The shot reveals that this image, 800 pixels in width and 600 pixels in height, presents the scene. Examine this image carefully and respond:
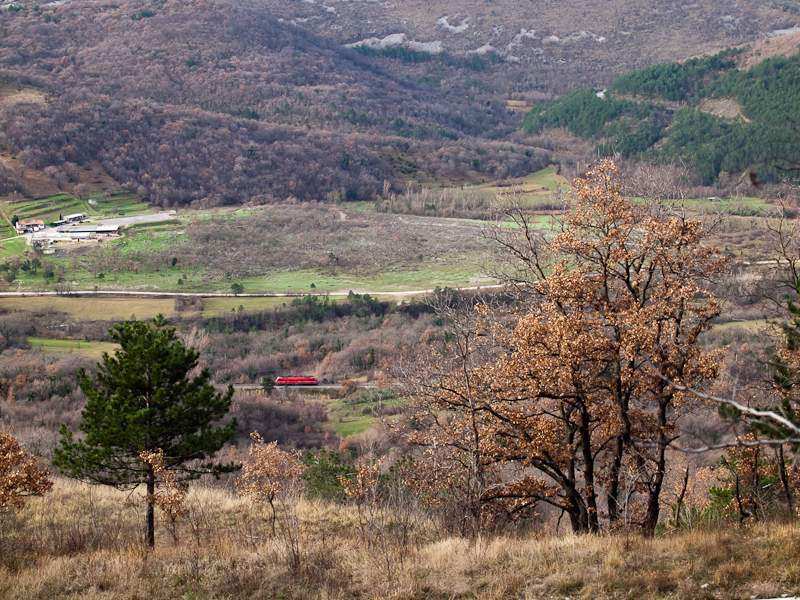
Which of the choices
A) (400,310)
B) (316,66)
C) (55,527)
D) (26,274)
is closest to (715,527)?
(55,527)

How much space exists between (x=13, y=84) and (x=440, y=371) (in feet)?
329

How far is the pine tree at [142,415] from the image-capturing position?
10984 mm

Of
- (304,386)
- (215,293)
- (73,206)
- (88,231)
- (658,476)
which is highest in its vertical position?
(73,206)

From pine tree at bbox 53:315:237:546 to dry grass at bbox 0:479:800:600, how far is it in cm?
138

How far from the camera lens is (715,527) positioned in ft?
33.6

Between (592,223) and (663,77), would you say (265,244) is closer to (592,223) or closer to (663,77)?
(592,223)

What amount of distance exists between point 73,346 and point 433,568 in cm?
3763

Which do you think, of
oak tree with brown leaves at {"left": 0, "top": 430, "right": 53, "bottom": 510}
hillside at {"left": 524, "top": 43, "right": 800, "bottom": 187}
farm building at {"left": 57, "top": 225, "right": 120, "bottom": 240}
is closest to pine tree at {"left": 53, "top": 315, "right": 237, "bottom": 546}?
oak tree with brown leaves at {"left": 0, "top": 430, "right": 53, "bottom": 510}

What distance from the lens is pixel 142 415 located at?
10945 mm

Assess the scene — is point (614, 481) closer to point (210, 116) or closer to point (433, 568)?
point (433, 568)

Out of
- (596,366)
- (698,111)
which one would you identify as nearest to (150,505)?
(596,366)

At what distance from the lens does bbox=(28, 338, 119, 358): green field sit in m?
38.6

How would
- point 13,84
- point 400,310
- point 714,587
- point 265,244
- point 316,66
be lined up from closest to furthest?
point 714,587 → point 400,310 → point 265,244 → point 13,84 → point 316,66

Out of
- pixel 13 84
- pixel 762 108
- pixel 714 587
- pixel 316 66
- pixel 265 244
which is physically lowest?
pixel 714 587
